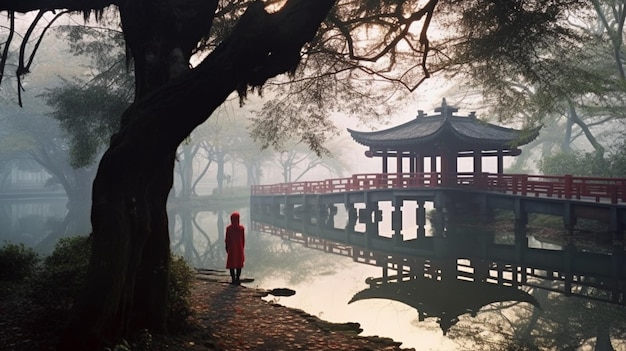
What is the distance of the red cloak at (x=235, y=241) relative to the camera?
9.03 m

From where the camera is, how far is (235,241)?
9.12 metres

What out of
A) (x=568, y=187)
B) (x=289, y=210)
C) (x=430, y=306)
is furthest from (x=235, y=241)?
(x=289, y=210)

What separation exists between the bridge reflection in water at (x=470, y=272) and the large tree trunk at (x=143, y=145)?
6076 millimetres

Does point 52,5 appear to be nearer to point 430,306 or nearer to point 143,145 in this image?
point 143,145

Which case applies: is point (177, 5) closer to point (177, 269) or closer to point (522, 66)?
point (177, 269)

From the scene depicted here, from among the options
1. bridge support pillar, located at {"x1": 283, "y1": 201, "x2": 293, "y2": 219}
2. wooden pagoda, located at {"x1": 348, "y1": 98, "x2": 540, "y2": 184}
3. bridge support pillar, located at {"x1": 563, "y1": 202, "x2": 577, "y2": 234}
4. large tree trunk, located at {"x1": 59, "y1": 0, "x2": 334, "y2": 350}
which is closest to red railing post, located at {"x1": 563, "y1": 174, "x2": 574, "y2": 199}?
bridge support pillar, located at {"x1": 563, "y1": 202, "x2": 577, "y2": 234}

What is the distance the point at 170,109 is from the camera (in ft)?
14.9

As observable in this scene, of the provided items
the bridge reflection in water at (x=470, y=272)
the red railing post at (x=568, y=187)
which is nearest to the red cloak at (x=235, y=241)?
the bridge reflection in water at (x=470, y=272)

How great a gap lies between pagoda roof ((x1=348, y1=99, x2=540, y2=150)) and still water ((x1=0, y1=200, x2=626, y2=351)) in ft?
21.2

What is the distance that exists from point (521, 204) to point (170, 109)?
19794mm

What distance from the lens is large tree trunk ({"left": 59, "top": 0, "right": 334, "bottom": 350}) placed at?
4352 millimetres

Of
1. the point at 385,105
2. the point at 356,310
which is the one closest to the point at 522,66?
the point at 385,105

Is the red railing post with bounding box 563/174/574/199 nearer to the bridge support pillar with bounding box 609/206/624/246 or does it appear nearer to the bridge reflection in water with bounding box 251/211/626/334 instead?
the bridge support pillar with bounding box 609/206/624/246

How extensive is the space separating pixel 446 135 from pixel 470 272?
1155 cm
